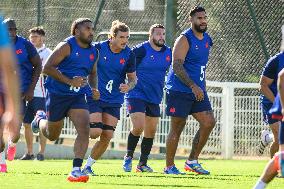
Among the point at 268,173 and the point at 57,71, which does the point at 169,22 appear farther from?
the point at 268,173

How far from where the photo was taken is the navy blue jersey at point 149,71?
635 inches

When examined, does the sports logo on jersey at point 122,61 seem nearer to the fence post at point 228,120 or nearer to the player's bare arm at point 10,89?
the fence post at point 228,120

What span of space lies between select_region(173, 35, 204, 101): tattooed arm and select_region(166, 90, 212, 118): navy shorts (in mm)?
335

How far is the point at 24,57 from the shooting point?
52.4ft

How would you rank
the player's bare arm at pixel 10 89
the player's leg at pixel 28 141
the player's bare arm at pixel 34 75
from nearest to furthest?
the player's bare arm at pixel 10 89
the player's bare arm at pixel 34 75
the player's leg at pixel 28 141

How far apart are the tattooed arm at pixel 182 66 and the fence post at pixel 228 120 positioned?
6.57m

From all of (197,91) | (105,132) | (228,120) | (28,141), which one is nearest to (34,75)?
(105,132)

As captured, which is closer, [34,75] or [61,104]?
[61,104]

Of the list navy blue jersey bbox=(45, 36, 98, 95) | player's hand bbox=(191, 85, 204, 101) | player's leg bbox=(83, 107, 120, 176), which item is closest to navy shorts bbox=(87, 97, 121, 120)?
player's leg bbox=(83, 107, 120, 176)

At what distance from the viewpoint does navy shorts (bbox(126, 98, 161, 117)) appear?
15883 mm

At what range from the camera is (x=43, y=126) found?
15.4 meters

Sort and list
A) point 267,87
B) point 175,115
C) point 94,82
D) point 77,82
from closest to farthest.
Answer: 1. point 77,82
2. point 267,87
3. point 94,82
4. point 175,115

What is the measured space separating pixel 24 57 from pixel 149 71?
6.31 feet

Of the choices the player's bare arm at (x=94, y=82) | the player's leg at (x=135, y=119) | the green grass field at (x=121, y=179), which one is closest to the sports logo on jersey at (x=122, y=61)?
the player's leg at (x=135, y=119)
